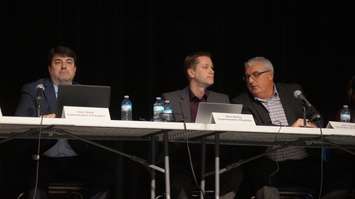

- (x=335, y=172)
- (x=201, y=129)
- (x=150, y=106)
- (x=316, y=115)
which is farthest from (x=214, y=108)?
(x=150, y=106)

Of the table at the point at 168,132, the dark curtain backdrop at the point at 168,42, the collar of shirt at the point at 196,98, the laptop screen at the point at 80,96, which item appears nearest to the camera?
the table at the point at 168,132

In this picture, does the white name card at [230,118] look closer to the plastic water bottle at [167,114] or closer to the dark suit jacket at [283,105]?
the plastic water bottle at [167,114]

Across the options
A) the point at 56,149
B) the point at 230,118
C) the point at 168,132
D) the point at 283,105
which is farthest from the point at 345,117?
the point at 56,149

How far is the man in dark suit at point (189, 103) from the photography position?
→ 5359 millimetres

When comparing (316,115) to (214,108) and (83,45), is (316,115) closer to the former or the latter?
(214,108)

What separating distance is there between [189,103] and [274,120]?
24.3 inches

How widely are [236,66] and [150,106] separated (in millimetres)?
839

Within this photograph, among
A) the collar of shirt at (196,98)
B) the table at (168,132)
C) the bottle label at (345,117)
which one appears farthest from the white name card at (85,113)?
the bottle label at (345,117)

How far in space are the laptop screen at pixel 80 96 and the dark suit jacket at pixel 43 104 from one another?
60cm

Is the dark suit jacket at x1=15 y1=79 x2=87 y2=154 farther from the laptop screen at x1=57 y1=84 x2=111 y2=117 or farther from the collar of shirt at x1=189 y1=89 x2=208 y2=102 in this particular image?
the collar of shirt at x1=189 y1=89 x2=208 y2=102

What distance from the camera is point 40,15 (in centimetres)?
638

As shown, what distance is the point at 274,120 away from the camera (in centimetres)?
577

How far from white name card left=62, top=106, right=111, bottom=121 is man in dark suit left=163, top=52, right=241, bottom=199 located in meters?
0.92

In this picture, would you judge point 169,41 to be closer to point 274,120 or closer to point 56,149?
point 274,120
